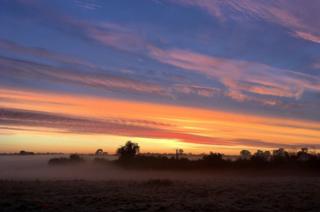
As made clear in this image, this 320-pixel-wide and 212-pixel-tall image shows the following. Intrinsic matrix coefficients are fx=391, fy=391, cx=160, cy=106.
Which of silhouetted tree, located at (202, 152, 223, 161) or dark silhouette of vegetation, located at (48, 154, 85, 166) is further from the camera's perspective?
dark silhouette of vegetation, located at (48, 154, 85, 166)

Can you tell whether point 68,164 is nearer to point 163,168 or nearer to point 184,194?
point 163,168

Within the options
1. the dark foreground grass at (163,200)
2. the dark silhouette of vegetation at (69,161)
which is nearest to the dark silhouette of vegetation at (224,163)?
the dark silhouette of vegetation at (69,161)

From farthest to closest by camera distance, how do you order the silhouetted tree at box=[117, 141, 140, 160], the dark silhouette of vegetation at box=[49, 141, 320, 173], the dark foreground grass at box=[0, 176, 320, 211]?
the silhouetted tree at box=[117, 141, 140, 160]
the dark silhouette of vegetation at box=[49, 141, 320, 173]
the dark foreground grass at box=[0, 176, 320, 211]

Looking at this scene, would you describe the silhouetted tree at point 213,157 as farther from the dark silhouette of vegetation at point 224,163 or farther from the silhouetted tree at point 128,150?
the silhouetted tree at point 128,150

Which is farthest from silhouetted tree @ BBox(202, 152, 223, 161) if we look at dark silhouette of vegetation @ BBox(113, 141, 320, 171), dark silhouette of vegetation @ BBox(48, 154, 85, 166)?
dark silhouette of vegetation @ BBox(48, 154, 85, 166)

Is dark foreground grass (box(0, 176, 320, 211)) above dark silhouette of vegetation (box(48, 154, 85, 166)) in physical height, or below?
below

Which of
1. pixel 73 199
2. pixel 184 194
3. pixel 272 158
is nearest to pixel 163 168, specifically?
pixel 272 158

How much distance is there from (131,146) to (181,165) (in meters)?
18.0

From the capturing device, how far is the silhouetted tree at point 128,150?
300ft

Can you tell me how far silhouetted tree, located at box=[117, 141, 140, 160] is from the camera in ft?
300

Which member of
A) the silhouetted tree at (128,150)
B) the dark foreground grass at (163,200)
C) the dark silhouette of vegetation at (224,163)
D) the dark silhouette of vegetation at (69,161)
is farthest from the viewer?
the dark silhouette of vegetation at (69,161)

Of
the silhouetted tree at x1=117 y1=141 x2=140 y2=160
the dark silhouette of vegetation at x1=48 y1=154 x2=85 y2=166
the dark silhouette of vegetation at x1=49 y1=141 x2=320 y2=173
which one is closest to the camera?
the dark silhouette of vegetation at x1=49 y1=141 x2=320 y2=173

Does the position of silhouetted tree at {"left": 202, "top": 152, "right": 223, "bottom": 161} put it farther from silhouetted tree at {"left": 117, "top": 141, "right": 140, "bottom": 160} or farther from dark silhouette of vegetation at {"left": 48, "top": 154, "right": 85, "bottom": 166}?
dark silhouette of vegetation at {"left": 48, "top": 154, "right": 85, "bottom": 166}

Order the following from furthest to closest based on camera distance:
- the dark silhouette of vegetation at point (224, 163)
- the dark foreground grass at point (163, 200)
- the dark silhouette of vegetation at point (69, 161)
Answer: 1. the dark silhouette of vegetation at point (69, 161)
2. the dark silhouette of vegetation at point (224, 163)
3. the dark foreground grass at point (163, 200)
